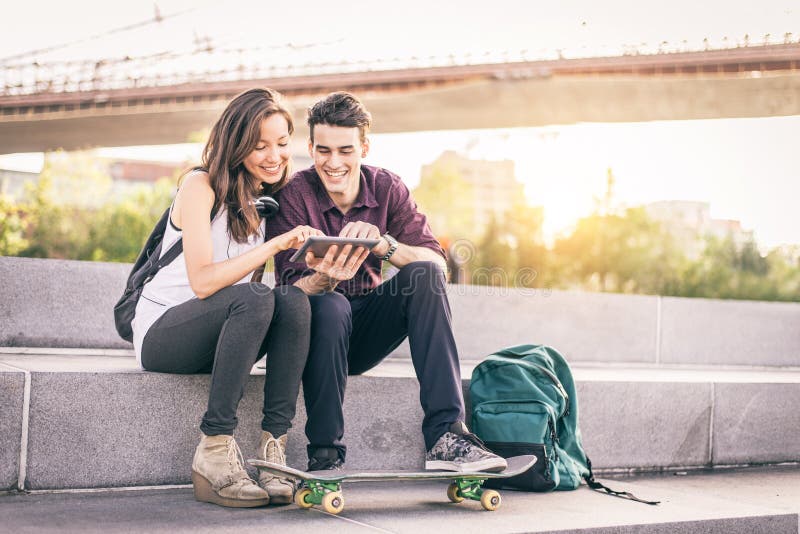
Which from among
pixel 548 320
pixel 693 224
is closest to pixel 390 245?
pixel 548 320

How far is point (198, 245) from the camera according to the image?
235 centimetres

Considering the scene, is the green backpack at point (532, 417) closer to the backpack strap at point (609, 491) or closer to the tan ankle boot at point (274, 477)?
the backpack strap at point (609, 491)

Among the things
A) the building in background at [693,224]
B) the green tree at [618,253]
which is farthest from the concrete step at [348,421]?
the green tree at [618,253]

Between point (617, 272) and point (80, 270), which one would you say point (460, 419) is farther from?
point (617, 272)

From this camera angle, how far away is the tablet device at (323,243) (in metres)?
2.31

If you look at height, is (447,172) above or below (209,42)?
below

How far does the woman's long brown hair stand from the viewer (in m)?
2.53

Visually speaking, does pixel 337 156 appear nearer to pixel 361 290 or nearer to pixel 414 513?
pixel 361 290

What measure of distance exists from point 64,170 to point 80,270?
110 ft

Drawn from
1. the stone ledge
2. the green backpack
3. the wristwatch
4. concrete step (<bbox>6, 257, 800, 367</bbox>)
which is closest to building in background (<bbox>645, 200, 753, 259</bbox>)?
concrete step (<bbox>6, 257, 800, 367</bbox>)

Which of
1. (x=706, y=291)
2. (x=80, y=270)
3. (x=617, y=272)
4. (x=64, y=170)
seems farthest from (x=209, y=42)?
(x=80, y=270)

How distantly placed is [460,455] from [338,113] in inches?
48.9

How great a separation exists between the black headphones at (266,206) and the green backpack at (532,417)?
0.98 metres

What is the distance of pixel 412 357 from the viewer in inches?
99.4
